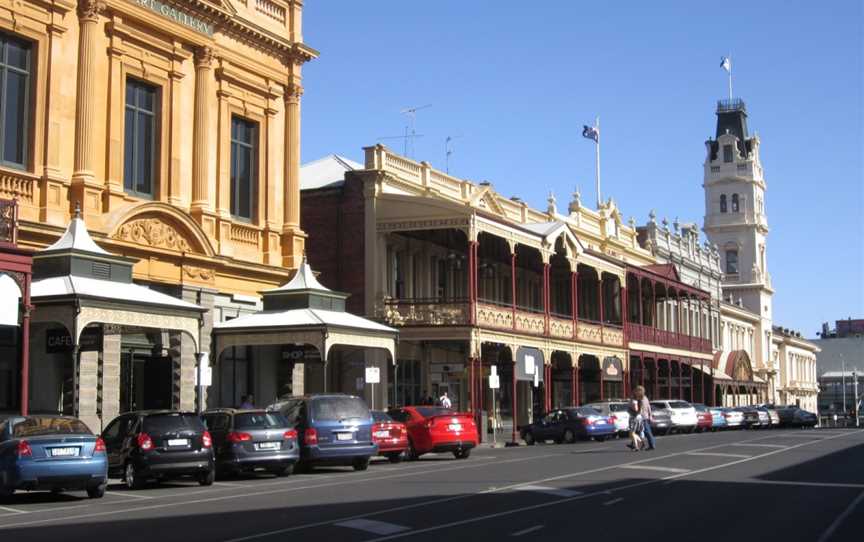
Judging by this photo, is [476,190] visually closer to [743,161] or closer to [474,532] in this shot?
[474,532]

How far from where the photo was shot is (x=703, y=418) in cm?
5119

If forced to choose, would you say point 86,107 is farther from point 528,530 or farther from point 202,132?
point 528,530

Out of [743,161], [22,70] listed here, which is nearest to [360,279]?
[22,70]

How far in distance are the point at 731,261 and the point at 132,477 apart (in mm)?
94361

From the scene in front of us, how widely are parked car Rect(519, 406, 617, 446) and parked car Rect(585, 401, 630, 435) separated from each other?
2.07 feet

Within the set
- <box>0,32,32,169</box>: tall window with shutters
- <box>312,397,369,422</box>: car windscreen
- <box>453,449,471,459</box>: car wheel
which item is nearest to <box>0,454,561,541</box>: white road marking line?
<box>312,397,369,422</box>: car windscreen

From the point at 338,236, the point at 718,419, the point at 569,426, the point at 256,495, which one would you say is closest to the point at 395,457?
the point at 256,495

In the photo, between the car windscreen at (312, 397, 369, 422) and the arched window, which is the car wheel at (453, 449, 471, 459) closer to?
the car windscreen at (312, 397, 369, 422)

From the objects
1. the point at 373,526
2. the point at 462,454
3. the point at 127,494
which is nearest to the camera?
the point at 373,526

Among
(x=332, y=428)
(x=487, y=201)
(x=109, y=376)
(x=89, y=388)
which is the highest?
(x=487, y=201)

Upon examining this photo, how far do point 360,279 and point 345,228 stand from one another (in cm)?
184

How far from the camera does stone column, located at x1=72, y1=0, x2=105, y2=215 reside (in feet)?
87.2

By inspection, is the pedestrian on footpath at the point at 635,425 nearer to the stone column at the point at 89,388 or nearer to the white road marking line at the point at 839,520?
the white road marking line at the point at 839,520

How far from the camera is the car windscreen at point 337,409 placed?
963 inches
